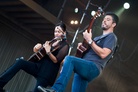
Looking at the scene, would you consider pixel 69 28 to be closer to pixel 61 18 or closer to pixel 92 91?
pixel 61 18

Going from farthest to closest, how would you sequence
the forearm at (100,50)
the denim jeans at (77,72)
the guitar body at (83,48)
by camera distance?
the guitar body at (83,48) → the forearm at (100,50) → the denim jeans at (77,72)

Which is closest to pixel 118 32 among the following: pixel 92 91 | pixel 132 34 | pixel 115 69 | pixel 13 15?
pixel 132 34

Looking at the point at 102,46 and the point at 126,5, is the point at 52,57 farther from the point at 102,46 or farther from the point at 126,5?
the point at 126,5

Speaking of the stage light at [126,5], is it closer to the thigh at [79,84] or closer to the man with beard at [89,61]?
the man with beard at [89,61]

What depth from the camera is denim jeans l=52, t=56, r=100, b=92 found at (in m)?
2.39

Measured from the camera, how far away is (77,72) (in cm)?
260

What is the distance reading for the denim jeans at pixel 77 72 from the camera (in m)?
2.39

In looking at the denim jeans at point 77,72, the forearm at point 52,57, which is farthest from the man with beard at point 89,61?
the forearm at point 52,57

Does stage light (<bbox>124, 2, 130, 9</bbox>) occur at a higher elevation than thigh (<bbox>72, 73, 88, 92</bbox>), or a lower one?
higher

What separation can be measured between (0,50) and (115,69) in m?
3.90

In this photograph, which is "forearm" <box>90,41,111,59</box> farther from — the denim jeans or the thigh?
the thigh

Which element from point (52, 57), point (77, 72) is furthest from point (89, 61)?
point (52, 57)

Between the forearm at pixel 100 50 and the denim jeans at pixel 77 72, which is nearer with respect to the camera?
the denim jeans at pixel 77 72

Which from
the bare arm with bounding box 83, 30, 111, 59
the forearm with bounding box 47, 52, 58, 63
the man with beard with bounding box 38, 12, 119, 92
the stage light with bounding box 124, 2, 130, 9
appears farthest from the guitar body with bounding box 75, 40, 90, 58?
the stage light with bounding box 124, 2, 130, 9
